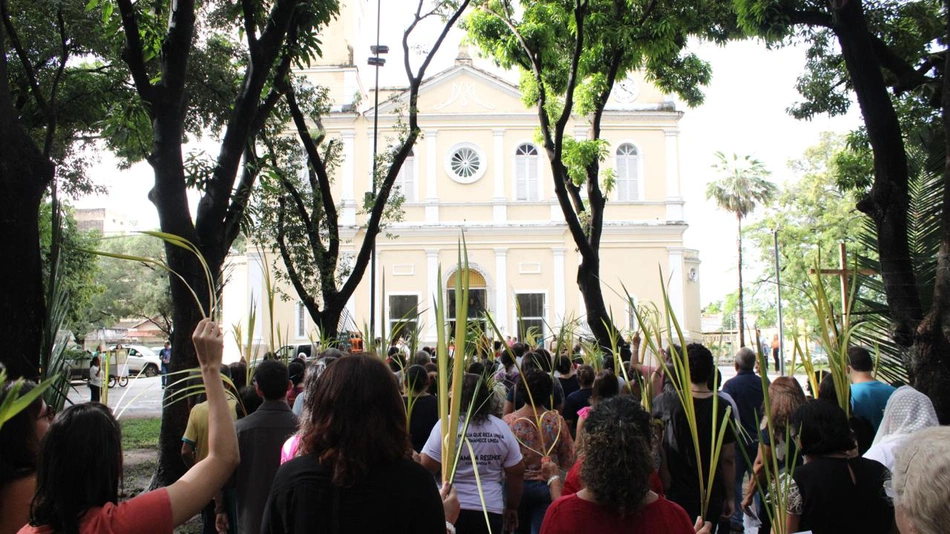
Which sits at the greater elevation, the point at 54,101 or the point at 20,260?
the point at 54,101

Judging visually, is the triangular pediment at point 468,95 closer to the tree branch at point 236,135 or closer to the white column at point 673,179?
the white column at point 673,179

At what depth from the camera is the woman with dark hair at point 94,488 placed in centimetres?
202

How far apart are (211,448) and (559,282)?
29.1 metres

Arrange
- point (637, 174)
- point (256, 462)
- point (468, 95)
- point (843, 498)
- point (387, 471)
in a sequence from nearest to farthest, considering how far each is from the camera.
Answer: point (387, 471), point (843, 498), point (256, 462), point (637, 174), point (468, 95)

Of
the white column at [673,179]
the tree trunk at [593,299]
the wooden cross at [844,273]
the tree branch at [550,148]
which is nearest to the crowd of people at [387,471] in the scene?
the wooden cross at [844,273]

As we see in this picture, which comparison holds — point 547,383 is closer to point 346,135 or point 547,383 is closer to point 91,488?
point 91,488

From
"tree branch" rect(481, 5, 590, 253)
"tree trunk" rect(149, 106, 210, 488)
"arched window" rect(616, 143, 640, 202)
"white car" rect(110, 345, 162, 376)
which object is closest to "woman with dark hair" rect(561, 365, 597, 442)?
"tree trunk" rect(149, 106, 210, 488)

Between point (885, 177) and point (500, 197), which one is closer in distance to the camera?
point (885, 177)

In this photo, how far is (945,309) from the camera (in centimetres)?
508

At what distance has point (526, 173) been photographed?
32.2 m

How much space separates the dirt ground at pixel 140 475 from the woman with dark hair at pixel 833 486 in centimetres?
547

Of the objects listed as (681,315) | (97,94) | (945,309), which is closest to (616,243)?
(681,315)

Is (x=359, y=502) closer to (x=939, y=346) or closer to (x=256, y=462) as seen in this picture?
(x=256, y=462)

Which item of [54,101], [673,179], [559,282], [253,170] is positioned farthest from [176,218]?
[673,179]
